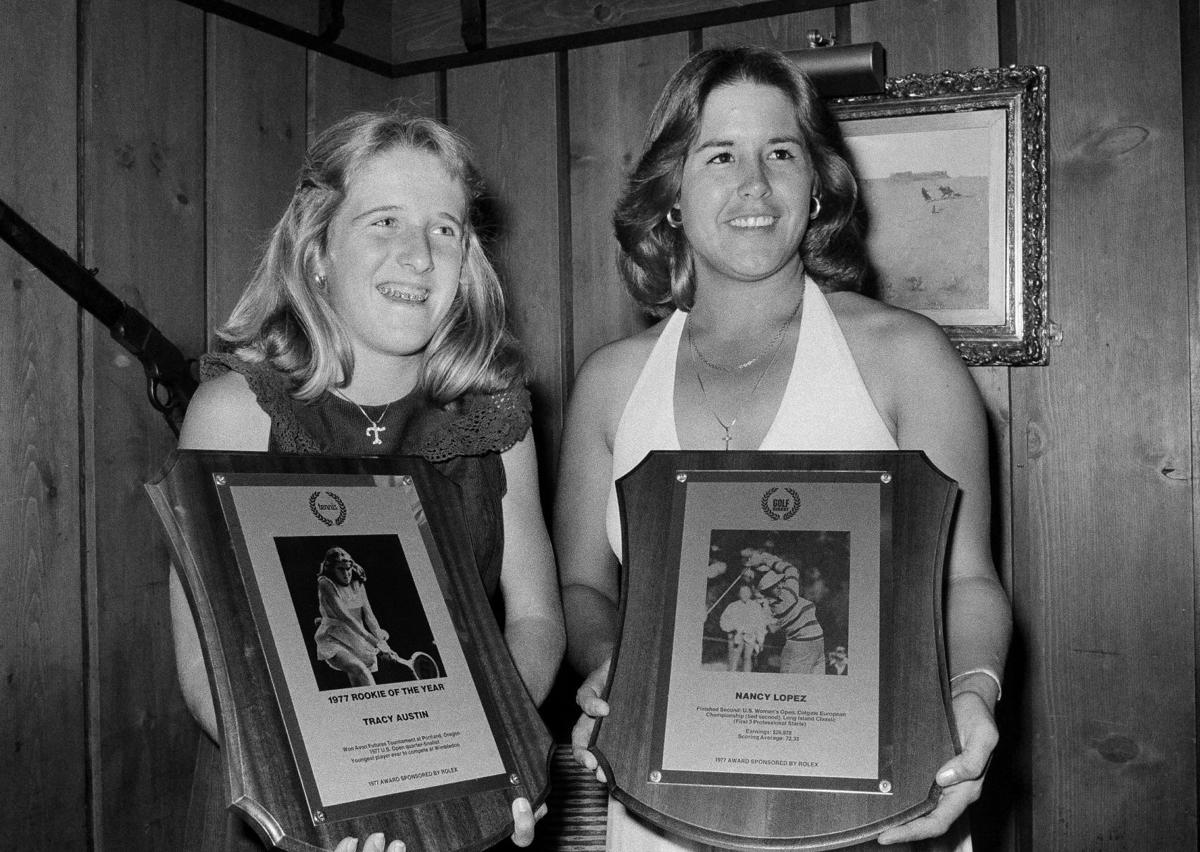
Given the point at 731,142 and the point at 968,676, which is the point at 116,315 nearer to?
the point at 731,142

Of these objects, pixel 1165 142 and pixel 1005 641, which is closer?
pixel 1005 641

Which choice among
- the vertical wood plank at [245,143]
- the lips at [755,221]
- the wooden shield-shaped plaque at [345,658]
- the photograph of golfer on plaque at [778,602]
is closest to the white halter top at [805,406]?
the lips at [755,221]

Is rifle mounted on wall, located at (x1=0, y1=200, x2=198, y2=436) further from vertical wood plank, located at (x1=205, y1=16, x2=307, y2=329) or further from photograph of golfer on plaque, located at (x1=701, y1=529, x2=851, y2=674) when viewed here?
photograph of golfer on plaque, located at (x1=701, y1=529, x2=851, y2=674)

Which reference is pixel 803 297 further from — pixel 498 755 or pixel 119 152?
pixel 119 152

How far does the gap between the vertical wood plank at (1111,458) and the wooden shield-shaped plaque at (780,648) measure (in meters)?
1.14

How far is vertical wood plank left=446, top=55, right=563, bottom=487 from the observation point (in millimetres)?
2643

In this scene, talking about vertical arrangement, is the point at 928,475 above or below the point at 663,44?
below

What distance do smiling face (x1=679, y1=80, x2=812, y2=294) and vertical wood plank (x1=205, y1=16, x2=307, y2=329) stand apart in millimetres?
1041

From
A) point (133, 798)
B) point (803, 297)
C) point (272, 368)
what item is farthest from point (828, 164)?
point (133, 798)

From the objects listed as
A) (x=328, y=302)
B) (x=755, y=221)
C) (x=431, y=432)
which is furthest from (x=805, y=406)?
(x=328, y=302)

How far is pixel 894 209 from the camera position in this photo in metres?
2.31

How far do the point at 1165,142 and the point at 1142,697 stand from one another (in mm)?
1018

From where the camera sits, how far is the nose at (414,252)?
4.58ft

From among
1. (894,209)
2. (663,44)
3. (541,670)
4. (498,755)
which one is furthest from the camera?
(663,44)
